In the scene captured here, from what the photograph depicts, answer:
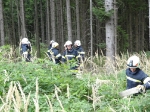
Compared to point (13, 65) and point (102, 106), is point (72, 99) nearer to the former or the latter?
point (102, 106)

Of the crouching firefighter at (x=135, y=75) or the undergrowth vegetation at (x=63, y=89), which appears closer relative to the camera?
the undergrowth vegetation at (x=63, y=89)

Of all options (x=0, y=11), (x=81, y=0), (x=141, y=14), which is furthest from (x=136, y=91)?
(x=141, y=14)

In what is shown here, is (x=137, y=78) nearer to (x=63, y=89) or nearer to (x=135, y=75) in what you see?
(x=135, y=75)

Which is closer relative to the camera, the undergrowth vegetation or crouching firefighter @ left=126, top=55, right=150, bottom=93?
the undergrowth vegetation

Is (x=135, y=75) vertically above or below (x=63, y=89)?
above

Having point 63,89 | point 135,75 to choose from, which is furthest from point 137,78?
point 63,89

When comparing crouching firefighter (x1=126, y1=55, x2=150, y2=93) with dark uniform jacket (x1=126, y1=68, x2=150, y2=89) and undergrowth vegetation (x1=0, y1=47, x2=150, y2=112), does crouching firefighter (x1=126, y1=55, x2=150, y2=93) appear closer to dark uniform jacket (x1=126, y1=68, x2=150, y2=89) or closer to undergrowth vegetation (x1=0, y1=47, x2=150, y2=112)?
dark uniform jacket (x1=126, y1=68, x2=150, y2=89)

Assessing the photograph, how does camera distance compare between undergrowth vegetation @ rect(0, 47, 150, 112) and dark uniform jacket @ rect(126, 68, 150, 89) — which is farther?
dark uniform jacket @ rect(126, 68, 150, 89)

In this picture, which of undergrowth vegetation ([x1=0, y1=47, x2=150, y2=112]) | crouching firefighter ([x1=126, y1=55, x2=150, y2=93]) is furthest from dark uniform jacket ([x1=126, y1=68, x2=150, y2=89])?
undergrowth vegetation ([x1=0, y1=47, x2=150, y2=112])

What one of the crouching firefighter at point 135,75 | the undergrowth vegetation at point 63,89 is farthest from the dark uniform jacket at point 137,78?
the undergrowth vegetation at point 63,89

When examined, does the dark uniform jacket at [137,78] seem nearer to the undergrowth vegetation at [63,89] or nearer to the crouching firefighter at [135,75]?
the crouching firefighter at [135,75]

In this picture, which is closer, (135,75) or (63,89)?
(63,89)

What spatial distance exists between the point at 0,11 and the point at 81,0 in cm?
898

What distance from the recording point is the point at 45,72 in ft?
21.6
